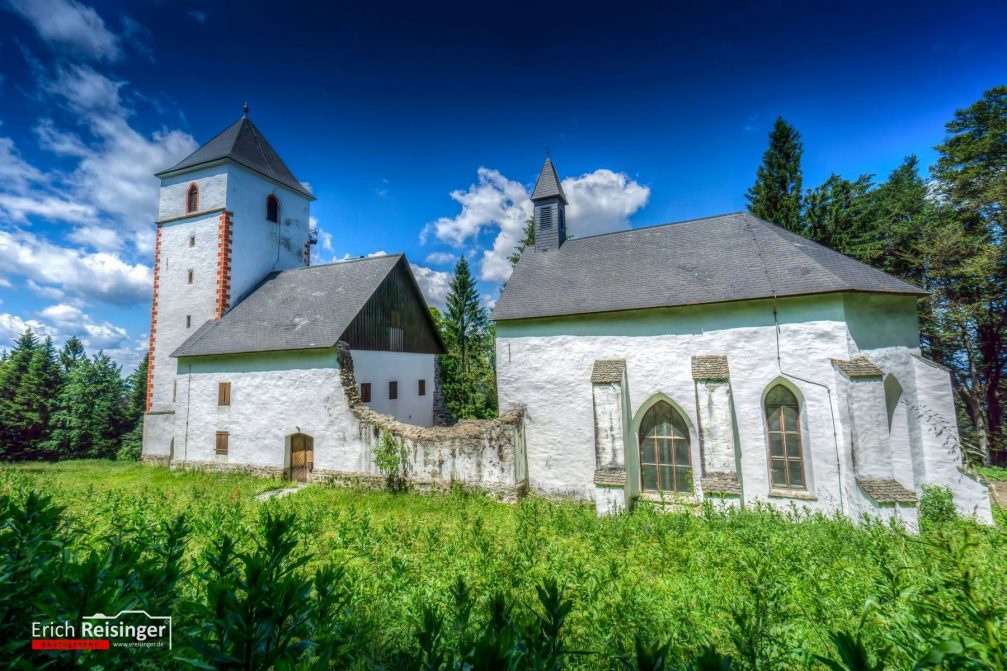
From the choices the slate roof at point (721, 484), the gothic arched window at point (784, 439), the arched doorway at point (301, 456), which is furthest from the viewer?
the arched doorway at point (301, 456)

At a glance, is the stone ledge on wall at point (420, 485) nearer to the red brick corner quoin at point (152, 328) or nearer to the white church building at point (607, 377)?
the white church building at point (607, 377)

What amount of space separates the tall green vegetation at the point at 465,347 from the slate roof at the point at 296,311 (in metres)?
11.7

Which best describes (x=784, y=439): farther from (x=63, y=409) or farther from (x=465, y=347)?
(x=63, y=409)

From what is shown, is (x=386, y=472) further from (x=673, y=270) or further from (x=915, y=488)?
(x=915, y=488)

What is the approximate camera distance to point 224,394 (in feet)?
58.6

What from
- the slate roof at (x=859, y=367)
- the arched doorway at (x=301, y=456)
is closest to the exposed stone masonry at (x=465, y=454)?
the arched doorway at (x=301, y=456)

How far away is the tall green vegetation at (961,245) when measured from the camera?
66.7ft

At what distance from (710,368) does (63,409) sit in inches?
1669

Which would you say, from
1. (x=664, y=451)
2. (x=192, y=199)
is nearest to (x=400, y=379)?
(x=664, y=451)

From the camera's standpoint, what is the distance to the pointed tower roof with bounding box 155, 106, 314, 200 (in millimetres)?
21703

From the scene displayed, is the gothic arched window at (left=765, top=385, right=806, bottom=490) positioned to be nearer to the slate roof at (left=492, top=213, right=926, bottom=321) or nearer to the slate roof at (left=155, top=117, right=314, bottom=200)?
the slate roof at (left=492, top=213, right=926, bottom=321)

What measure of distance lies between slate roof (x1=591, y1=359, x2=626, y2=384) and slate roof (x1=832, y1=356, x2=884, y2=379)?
5537mm

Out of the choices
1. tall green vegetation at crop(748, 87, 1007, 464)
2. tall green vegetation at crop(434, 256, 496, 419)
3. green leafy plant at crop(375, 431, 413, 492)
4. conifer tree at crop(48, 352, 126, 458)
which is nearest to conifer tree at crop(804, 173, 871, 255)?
tall green vegetation at crop(748, 87, 1007, 464)

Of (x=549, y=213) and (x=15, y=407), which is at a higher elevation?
(x=549, y=213)
